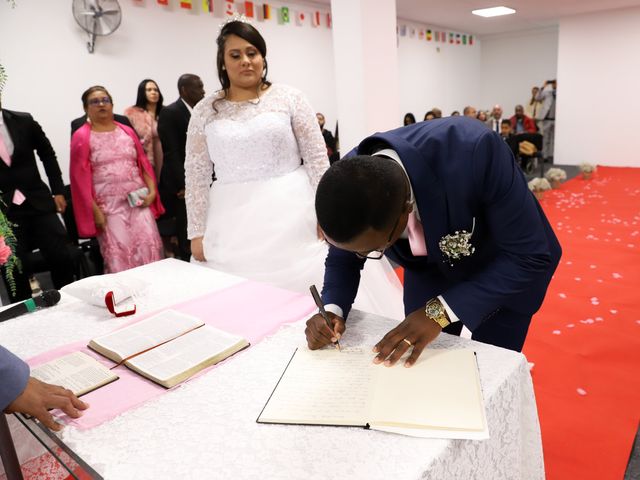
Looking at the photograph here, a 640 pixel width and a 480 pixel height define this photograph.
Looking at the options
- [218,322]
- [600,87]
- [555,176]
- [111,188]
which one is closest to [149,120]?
[111,188]

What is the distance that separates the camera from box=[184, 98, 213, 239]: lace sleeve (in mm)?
2213

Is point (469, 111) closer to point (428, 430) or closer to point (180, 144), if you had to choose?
point (180, 144)

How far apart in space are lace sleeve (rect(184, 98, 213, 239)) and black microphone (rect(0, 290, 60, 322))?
0.80 m

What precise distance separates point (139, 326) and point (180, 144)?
241 centimetres

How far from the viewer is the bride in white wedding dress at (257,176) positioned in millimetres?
2156

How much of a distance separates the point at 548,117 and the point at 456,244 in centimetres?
1026

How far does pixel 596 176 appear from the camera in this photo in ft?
26.4

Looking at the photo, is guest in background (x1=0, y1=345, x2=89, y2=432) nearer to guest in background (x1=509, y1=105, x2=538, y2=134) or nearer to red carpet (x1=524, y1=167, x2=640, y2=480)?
red carpet (x1=524, y1=167, x2=640, y2=480)

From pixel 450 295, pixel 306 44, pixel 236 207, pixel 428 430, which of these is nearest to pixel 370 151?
pixel 450 295

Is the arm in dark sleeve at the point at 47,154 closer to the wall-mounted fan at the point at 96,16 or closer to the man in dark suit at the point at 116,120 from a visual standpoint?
the man in dark suit at the point at 116,120

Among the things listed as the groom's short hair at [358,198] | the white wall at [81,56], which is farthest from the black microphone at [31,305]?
the white wall at [81,56]

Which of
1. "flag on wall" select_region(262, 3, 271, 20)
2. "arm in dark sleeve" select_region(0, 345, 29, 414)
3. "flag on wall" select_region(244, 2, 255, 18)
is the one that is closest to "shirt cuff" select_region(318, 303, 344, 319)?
"arm in dark sleeve" select_region(0, 345, 29, 414)

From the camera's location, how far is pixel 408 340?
1.05 meters

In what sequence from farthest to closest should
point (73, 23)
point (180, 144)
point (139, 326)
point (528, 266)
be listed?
1. point (73, 23)
2. point (180, 144)
3. point (139, 326)
4. point (528, 266)
